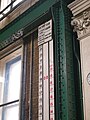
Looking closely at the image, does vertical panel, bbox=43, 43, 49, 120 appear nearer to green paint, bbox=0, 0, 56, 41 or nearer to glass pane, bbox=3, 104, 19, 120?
green paint, bbox=0, 0, 56, 41

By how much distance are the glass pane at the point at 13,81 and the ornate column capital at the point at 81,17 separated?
5.23 feet

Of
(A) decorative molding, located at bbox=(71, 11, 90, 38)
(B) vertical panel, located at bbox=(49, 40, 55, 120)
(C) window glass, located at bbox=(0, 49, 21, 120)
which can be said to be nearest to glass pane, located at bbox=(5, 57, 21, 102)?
(C) window glass, located at bbox=(0, 49, 21, 120)

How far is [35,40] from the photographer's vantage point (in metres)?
4.00

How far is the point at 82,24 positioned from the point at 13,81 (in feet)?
6.25

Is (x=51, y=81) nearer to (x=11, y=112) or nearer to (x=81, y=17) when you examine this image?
(x=81, y=17)

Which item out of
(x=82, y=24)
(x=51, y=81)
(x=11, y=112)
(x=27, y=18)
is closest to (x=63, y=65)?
(x=51, y=81)

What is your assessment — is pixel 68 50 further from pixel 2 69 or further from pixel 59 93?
pixel 2 69

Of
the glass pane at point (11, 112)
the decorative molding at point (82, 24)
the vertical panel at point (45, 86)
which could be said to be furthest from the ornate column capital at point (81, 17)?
the glass pane at point (11, 112)

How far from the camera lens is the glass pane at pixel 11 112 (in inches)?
163

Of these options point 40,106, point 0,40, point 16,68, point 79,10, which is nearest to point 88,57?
point 79,10

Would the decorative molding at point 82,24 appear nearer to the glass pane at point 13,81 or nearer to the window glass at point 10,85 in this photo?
the window glass at point 10,85

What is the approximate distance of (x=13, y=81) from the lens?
4488 millimetres

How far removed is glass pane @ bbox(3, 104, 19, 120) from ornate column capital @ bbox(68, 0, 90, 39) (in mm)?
1731

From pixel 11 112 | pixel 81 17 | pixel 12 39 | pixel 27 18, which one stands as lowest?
pixel 11 112
